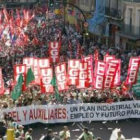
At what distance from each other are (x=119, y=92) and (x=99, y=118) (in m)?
1.50

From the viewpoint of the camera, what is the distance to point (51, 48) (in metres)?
27.7

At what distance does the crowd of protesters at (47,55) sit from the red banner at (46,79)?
0.27 metres

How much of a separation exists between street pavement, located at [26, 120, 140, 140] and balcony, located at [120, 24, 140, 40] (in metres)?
16.9

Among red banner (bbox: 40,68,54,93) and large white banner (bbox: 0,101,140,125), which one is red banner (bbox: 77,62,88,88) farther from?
red banner (bbox: 40,68,54,93)

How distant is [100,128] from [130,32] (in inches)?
752

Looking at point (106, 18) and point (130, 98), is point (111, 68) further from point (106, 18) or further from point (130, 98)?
point (106, 18)

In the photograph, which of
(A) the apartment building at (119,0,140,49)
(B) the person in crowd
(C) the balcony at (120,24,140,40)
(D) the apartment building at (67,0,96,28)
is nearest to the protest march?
(B) the person in crowd

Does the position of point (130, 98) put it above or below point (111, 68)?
below

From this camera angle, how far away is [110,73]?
1975cm

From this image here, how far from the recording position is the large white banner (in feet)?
62.1

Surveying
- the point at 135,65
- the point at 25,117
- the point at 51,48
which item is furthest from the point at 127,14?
the point at 25,117

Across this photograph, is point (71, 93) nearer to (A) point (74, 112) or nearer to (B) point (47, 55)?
(A) point (74, 112)

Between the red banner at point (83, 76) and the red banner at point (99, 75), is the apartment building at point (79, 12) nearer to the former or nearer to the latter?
the red banner at point (83, 76)

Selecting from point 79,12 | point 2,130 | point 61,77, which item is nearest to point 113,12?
point 79,12
